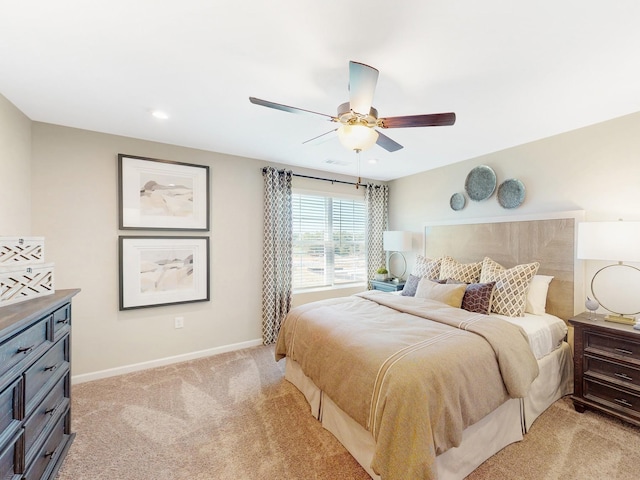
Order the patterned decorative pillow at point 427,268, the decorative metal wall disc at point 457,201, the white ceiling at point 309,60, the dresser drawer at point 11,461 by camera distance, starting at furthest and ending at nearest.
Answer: the decorative metal wall disc at point 457,201, the patterned decorative pillow at point 427,268, the white ceiling at point 309,60, the dresser drawer at point 11,461

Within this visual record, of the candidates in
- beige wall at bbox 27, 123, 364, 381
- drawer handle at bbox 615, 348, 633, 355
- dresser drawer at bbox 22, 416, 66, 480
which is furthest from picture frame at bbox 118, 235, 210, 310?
drawer handle at bbox 615, 348, 633, 355

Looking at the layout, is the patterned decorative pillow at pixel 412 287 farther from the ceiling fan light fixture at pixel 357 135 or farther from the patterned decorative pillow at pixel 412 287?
the ceiling fan light fixture at pixel 357 135

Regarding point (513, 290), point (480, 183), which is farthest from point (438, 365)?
point (480, 183)

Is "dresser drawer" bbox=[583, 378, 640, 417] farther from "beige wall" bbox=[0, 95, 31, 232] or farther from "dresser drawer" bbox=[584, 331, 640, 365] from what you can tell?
"beige wall" bbox=[0, 95, 31, 232]

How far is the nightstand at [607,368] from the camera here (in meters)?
2.01

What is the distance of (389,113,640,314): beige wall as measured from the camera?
238cm

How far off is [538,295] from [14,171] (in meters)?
4.87

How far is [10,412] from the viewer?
3.94 ft

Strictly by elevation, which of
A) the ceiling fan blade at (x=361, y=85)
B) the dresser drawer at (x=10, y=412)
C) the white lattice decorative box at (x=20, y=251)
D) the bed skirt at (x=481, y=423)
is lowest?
the bed skirt at (x=481, y=423)

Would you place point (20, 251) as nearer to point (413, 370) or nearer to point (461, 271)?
point (413, 370)

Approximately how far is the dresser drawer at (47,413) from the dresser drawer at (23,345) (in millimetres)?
319

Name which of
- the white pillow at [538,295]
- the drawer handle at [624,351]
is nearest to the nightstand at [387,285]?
the white pillow at [538,295]

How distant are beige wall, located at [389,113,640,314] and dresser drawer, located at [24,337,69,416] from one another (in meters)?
4.17

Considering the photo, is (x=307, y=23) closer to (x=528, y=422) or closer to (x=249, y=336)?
(x=528, y=422)
